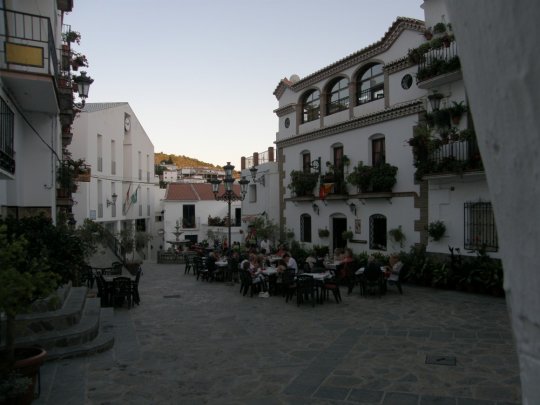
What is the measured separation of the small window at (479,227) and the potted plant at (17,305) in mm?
11923

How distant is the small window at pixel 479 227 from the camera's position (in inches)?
515

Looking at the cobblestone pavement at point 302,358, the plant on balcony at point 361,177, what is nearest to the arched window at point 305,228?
the plant on balcony at point 361,177

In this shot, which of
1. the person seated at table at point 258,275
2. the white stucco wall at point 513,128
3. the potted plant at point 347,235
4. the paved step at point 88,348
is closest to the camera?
the white stucco wall at point 513,128

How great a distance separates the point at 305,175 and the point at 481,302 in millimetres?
10583

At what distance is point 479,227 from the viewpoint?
13.5 metres

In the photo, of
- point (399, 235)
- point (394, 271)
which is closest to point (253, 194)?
point (399, 235)

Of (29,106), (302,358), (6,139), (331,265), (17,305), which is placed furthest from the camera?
(331,265)

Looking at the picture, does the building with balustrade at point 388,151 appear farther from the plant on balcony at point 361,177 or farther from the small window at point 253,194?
the small window at point 253,194

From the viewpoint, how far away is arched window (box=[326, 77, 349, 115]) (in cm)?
1920

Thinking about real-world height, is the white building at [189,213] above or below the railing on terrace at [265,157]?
below

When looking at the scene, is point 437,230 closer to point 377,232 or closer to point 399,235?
point 399,235

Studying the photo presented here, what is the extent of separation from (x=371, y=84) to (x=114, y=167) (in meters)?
20.6

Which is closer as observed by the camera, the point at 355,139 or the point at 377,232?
the point at 377,232

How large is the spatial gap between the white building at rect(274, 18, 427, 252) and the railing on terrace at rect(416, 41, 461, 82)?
3.65 feet
